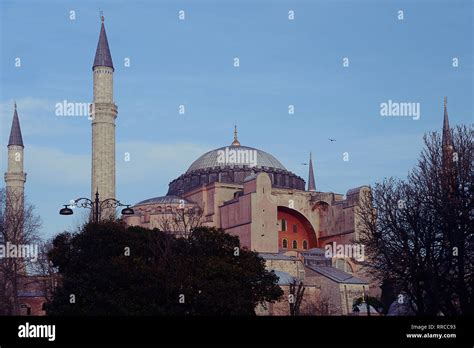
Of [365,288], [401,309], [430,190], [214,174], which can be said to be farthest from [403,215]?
[214,174]

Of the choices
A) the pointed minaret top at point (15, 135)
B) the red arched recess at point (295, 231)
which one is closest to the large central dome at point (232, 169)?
the red arched recess at point (295, 231)

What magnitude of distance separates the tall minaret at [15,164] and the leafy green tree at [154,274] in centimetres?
2754

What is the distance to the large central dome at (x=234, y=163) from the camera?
71.1 meters

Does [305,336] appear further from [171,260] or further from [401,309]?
[401,309]

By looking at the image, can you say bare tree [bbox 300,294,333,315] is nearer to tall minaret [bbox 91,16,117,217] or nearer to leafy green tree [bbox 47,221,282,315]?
tall minaret [bbox 91,16,117,217]

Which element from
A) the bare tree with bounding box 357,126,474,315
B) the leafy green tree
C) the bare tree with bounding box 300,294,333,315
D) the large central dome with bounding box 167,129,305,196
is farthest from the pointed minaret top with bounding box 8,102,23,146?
the bare tree with bounding box 357,126,474,315

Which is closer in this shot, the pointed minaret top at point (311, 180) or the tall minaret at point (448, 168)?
the tall minaret at point (448, 168)

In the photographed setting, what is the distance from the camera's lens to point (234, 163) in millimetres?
70688

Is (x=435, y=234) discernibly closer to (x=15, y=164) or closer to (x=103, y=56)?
(x=103, y=56)

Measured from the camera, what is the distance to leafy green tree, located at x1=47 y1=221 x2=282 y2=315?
84.9 ft

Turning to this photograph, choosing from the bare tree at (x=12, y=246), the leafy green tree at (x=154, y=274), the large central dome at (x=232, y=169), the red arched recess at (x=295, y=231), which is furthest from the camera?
the large central dome at (x=232, y=169)

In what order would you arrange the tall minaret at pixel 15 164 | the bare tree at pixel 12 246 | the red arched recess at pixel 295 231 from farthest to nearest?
the red arched recess at pixel 295 231, the tall minaret at pixel 15 164, the bare tree at pixel 12 246

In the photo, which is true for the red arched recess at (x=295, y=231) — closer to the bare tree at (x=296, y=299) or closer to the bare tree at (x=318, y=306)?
the bare tree at (x=318, y=306)

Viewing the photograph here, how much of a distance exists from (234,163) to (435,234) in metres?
47.8
